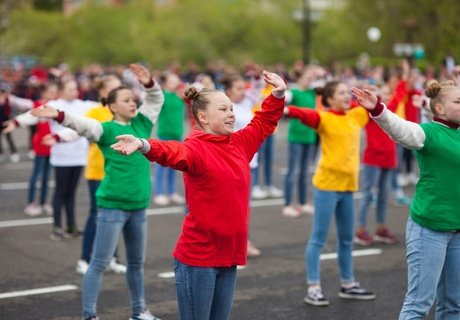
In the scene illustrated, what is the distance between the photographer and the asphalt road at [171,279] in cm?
796

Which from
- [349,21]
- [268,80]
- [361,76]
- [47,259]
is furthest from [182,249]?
[349,21]

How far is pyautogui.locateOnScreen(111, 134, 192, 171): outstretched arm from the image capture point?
5109 mm

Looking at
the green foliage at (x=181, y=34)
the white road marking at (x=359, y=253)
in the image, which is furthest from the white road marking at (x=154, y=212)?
the green foliage at (x=181, y=34)

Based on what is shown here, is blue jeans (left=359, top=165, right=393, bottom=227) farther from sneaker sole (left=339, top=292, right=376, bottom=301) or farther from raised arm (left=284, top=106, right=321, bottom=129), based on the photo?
raised arm (left=284, top=106, right=321, bottom=129)

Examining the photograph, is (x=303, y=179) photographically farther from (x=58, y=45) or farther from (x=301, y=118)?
(x=58, y=45)

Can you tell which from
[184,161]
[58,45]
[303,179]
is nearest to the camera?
[184,161]

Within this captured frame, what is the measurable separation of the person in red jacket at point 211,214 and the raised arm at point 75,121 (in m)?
1.64

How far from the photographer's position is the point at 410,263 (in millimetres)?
6027

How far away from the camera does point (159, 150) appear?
5.21m

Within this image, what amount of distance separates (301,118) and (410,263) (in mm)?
2446

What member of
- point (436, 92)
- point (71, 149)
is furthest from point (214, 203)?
→ point (71, 149)

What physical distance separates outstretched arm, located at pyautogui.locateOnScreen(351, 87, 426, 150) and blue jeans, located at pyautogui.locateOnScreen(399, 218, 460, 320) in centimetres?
65

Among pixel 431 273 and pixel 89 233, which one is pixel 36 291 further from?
pixel 431 273

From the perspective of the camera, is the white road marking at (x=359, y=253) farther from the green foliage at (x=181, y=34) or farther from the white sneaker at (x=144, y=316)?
the green foliage at (x=181, y=34)
